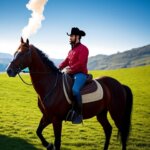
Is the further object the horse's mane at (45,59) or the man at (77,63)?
the man at (77,63)

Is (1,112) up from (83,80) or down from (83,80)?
down

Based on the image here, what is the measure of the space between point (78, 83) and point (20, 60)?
2.04 meters

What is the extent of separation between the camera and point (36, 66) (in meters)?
8.98

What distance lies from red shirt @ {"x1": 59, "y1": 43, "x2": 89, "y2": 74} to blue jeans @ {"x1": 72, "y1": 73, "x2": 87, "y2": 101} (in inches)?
8.1

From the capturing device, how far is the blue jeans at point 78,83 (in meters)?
9.12

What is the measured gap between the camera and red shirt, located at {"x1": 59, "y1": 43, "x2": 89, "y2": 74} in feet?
31.1

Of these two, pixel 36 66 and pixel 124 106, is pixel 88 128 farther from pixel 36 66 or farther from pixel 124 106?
pixel 36 66

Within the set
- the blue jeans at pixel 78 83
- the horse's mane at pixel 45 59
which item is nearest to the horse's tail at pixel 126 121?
the blue jeans at pixel 78 83

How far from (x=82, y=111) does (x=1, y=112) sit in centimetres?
1257

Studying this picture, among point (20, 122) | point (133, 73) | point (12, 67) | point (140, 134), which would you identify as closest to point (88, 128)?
point (140, 134)

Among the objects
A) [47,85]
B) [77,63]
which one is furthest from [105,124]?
[47,85]

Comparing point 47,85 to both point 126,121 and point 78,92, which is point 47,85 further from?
point 126,121

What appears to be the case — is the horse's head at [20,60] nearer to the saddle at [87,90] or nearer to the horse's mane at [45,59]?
the horse's mane at [45,59]

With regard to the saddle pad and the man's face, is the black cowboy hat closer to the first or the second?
the man's face
